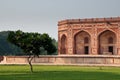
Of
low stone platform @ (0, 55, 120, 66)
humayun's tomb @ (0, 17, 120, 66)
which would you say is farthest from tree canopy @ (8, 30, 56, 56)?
humayun's tomb @ (0, 17, 120, 66)

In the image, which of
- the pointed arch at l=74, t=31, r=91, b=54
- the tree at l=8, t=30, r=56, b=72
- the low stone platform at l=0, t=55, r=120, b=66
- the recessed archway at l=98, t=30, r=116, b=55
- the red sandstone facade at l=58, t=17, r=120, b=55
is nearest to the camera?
the tree at l=8, t=30, r=56, b=72

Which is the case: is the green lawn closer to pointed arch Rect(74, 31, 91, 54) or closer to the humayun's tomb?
the humayun's tomb

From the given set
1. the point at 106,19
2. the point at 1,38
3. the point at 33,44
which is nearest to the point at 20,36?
the point at 33,44

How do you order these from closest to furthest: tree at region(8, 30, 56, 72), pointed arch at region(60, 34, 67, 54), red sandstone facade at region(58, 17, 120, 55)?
tree at region(8, 30, 56, 72) < red sandstone facade at region(58, 17, 120, 55) < pointed arch at region(60, 34, 67, 54)

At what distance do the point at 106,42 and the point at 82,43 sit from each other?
2.80 meters

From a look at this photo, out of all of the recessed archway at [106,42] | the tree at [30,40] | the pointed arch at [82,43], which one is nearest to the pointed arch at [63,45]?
the pointed arch at [82,43]

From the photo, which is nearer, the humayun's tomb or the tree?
the tree

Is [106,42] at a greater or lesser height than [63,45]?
greater

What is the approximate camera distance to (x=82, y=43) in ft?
131

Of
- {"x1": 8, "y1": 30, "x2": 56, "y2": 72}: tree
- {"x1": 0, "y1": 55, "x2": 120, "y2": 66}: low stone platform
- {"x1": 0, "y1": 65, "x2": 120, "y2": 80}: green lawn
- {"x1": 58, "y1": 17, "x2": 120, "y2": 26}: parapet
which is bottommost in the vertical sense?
{"x1": 0, "y1": 65, "x2": 120, "y2": 80}: green lawn

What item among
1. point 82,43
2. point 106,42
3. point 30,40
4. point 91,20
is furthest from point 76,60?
point 82,43

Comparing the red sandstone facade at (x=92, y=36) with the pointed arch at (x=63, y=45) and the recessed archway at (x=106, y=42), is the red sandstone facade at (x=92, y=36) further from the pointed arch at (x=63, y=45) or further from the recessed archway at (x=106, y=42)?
the pointed arch at (x=63, y=45)

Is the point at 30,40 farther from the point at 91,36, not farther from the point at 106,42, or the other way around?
the point at 106,42

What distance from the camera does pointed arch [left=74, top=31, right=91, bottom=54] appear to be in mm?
39531
